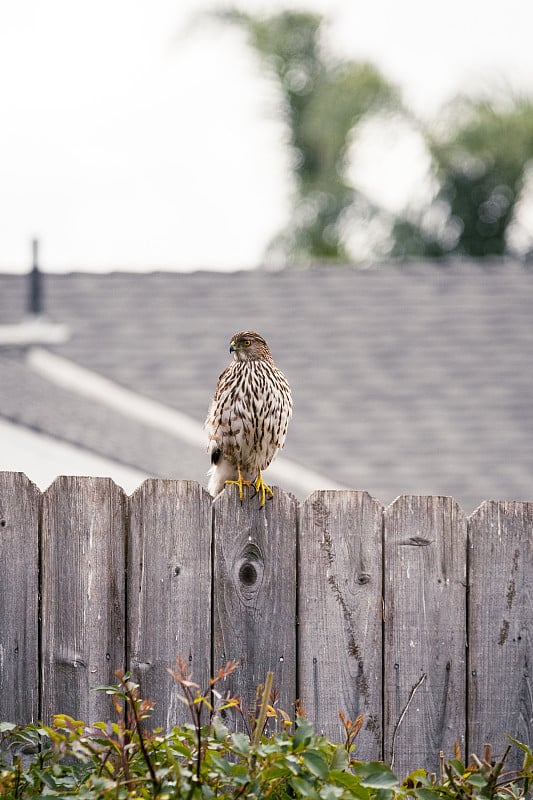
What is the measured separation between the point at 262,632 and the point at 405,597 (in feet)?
1.43

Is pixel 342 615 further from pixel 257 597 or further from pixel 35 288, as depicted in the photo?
pixel 35 288

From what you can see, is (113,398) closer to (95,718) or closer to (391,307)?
(391,307)

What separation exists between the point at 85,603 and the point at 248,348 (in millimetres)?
1595

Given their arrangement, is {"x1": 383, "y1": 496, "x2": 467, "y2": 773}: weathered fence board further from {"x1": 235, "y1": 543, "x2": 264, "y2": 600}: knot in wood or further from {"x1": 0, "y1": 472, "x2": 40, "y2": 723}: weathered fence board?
{"x1": 0, "y1": 472, "x2": 40, "y2": 723}: weathered fence board

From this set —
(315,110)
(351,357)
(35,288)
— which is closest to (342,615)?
(351,357)

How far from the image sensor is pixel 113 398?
9383 mm

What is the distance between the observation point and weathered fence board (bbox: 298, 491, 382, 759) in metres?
3.22

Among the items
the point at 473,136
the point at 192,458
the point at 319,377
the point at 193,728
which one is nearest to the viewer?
the point at 193,728

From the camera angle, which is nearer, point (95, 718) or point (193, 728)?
point (193, 728)

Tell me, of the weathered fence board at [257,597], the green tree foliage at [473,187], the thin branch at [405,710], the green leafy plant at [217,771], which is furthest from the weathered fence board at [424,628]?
the green tree foliage at [473,187]

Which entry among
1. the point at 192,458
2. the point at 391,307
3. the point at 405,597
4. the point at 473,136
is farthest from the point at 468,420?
the point at 473,136

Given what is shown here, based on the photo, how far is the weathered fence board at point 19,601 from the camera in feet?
10.7

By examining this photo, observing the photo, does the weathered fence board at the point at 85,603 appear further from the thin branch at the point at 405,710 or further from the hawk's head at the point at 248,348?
the hawk's head at the point at 248,348

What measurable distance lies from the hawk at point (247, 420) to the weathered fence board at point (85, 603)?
0.94 meters
